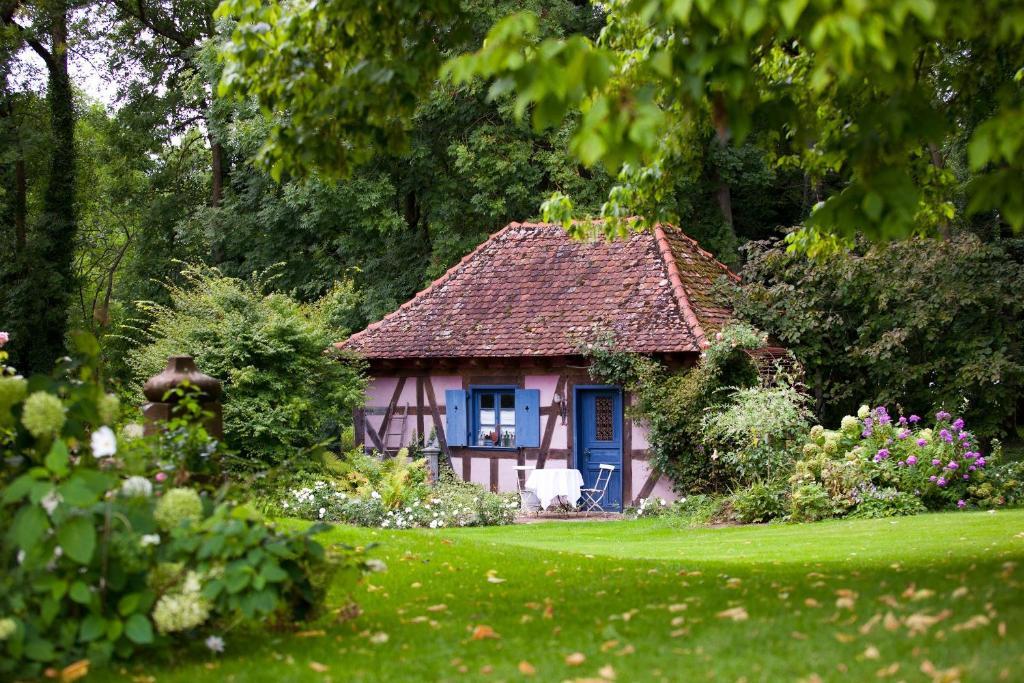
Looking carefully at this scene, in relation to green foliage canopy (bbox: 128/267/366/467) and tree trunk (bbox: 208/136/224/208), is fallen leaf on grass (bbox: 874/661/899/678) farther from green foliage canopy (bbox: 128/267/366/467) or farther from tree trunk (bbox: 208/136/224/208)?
tree trunk (bbox: 208/136/224/208)

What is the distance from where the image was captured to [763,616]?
5512mm

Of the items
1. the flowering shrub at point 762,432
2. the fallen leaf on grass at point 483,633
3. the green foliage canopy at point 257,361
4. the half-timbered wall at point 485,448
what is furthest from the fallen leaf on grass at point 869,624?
the half-timbered wall at point 485,448

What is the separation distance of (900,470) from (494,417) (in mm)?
7292

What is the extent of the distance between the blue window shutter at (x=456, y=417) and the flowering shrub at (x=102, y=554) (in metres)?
13.9

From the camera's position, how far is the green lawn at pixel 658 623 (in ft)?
15.2

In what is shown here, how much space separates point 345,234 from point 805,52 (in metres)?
18.3

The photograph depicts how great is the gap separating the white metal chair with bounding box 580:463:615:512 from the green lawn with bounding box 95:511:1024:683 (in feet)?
29.8

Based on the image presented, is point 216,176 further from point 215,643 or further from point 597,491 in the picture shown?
point 215,643

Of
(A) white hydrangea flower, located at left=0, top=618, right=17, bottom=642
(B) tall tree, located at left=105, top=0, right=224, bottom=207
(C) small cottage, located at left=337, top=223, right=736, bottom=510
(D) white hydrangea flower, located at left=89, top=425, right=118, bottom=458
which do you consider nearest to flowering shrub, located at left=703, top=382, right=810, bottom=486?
(C) small cottage, located at left=337, top=223, right=736, bottom=510

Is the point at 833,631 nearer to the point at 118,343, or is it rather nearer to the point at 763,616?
the point at 763,616

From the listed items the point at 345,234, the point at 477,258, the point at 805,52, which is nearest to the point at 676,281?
the point at 477,258

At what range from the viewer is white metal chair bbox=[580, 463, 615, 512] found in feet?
58.4

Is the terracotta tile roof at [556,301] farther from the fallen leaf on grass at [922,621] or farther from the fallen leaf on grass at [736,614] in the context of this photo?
the fallen leaf on grass at [922,621]

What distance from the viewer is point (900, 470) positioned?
14203 millimetres
